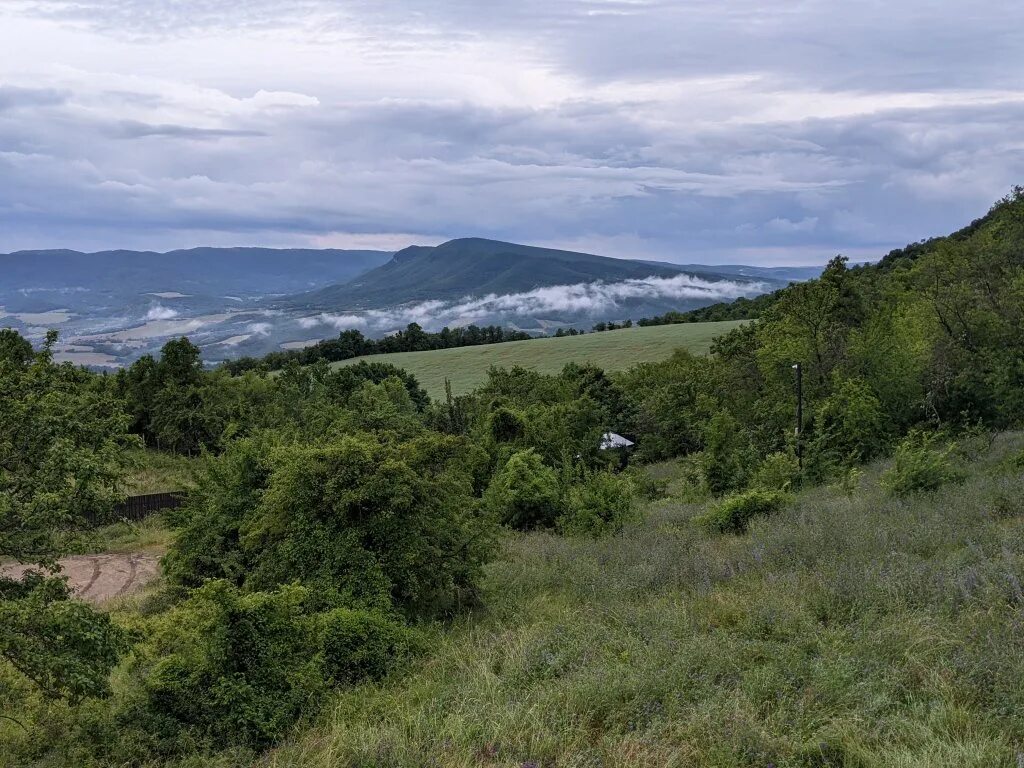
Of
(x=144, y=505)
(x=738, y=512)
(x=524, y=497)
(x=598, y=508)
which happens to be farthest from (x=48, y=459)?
(x=144, y=505)

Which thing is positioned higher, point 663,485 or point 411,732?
point 411,732

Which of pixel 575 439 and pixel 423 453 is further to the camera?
pixel 575 439

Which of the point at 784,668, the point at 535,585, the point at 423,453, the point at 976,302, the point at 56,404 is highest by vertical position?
the point at 976,302

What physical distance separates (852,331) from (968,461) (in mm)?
13727

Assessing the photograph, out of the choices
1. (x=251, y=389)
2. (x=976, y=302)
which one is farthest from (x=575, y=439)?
(x=251, y=389)

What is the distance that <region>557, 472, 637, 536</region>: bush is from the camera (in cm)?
1662

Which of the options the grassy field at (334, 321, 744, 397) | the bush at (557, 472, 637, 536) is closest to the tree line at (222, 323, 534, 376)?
the grassy field at (334, 321, 744, 397)

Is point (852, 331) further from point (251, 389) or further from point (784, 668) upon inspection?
point (251, 389)

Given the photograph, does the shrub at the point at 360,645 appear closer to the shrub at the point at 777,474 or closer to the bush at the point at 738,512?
the bush at the point at 738,512

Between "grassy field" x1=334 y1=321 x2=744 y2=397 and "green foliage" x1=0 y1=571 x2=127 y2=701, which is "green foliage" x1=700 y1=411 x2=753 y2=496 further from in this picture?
"grassy field" x1=334 y1=321 x2=744 y2=397

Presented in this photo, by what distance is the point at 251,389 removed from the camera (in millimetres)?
40750

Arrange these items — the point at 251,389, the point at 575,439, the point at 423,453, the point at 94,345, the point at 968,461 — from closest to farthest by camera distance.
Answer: the point at 423,453 < the point at 968,461 < the point at 575,439 < the point at 251,389 < the point at 94,345

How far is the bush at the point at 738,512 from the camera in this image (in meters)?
14.0

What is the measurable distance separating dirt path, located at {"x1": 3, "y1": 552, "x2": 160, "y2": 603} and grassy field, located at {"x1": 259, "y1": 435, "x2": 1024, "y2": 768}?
12.2 meters
